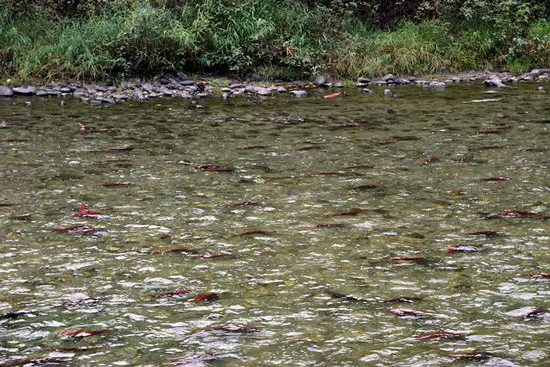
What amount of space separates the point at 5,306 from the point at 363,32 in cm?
1067

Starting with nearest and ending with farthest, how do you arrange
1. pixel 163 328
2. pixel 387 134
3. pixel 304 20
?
pixel 163 328
pixel 387 134
pixel 304 20

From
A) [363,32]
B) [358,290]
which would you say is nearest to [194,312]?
[358,290]

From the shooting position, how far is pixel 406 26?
1341 cm

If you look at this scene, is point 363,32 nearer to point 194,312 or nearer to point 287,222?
point 287,222

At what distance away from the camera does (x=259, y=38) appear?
1180cm

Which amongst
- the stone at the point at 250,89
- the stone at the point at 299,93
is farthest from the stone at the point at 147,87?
the stone at the point at 299,93

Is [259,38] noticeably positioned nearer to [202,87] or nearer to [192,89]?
[202,87]

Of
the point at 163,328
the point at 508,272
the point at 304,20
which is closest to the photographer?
the point at 163,328

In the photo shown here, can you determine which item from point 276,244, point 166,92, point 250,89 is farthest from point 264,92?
point 276,244

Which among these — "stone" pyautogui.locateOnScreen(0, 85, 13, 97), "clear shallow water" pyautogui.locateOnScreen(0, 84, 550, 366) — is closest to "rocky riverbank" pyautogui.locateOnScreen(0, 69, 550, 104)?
"stone" pyautogui.locateOnScreen(0, 85, 13, 97)

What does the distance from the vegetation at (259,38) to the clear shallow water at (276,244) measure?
3.41 metres

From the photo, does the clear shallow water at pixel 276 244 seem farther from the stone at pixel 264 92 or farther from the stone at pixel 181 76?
the stone at pixel 181 76

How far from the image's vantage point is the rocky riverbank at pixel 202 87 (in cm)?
1071

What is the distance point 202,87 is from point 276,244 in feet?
23.5
